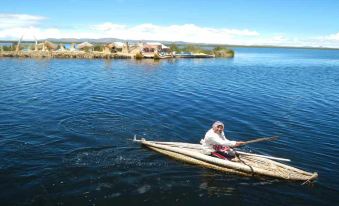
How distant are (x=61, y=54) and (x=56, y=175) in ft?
253

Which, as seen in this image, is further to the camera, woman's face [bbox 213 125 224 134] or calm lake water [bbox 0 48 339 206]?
woman's face [bbox 213 125 224 134]

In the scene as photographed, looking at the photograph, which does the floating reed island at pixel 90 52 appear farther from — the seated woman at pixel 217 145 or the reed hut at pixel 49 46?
the seated woman at pixel 217 145

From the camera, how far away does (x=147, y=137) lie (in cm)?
2270

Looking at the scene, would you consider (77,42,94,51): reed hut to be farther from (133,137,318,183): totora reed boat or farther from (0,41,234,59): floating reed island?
(133,137,318,183): totora reed boat

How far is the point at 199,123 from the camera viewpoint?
86.1 ft

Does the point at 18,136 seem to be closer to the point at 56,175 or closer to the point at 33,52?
the point at 56,175

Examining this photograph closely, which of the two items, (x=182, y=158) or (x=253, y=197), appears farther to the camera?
(x=182, y=158)

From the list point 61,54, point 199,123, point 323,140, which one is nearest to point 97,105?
point 199,123

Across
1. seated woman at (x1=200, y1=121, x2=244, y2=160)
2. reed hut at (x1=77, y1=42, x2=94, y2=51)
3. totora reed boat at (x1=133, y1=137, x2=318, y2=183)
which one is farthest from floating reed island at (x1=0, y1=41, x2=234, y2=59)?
seated woman at (x1=200, y1=121, x2=244, y2=160)

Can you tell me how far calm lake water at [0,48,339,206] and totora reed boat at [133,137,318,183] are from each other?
1.19ft

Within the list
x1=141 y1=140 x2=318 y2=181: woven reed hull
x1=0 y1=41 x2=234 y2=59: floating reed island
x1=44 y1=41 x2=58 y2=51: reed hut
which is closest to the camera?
x1=141 y1=140 x2=318 y2=181: woven reed hull

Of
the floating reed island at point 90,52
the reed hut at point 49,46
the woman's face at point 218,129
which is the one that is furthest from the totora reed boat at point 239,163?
the reed hut at point 49,46

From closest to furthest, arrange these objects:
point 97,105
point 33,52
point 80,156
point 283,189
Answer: point 283,189, point 80,156, point 97,105, point 33,52

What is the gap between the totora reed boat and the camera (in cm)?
1681
